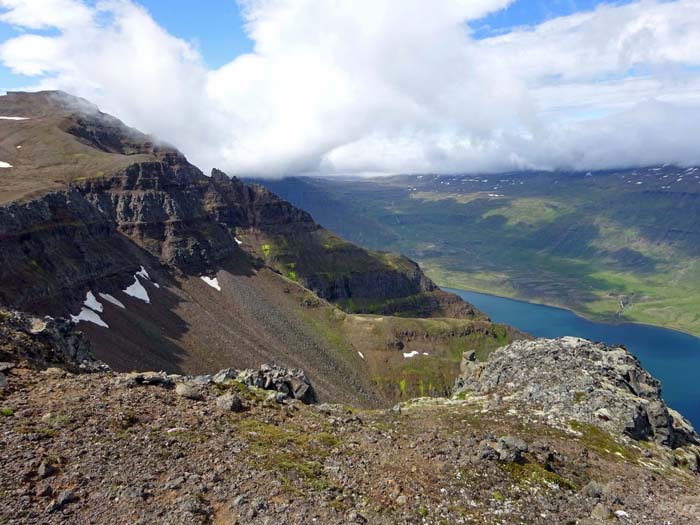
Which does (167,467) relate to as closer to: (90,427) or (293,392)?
(90,427)

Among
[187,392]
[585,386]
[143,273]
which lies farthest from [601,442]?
[143,273]

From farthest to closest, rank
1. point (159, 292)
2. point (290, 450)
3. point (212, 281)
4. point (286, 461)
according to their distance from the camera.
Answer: point (212, 281)
point (159, 292)
point (290, 450)
point (286, 461)

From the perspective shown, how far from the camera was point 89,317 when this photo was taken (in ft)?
354

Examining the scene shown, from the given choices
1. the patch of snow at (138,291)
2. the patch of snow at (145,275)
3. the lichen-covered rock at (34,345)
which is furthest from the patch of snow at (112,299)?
the lichen-covered rock at (34,345)

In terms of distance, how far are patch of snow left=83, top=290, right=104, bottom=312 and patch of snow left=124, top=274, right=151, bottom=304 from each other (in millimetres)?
13530

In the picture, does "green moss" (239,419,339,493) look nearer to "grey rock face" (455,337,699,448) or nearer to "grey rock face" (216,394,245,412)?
"grey rock face" (216,394,245,412)

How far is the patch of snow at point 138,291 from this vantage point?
13362 cm

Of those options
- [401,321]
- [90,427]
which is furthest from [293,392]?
[401,321]

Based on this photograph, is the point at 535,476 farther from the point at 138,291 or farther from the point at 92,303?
the point at 138,291

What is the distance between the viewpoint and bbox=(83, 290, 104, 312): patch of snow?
11391cm

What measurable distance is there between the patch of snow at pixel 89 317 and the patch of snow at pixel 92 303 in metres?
2.33

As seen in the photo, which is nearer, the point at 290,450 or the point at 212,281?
the point at 290,450

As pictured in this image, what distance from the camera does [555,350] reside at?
5122 cm

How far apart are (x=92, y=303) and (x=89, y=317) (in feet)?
28.0
